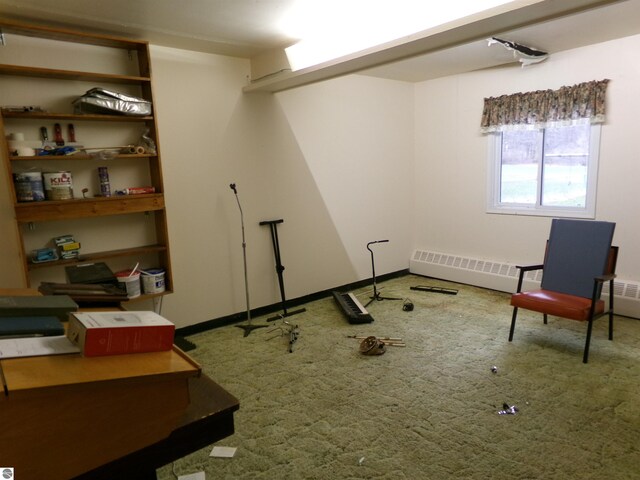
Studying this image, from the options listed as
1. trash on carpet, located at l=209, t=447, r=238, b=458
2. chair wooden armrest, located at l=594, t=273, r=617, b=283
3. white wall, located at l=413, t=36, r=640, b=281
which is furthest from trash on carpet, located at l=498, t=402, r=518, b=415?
white wall, located at l=413, t=36, r=640, b=281

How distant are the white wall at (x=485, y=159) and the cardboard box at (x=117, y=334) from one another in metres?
4.43

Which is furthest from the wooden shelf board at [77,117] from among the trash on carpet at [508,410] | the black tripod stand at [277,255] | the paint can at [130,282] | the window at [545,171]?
the window at [545,171]

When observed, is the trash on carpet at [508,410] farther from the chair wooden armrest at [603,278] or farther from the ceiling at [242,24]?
the ceiling at [242,24]

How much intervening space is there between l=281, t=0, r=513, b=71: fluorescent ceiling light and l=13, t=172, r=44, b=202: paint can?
2.00 m

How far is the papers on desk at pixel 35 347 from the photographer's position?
0.94 metres

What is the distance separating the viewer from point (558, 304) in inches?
128

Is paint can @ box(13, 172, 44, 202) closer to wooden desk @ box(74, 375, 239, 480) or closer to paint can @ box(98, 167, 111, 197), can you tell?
paint can @ box(98, 167, 111, 197)

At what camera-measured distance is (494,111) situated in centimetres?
475

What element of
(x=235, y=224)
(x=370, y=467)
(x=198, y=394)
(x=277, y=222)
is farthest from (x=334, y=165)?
(x=198, y=394)

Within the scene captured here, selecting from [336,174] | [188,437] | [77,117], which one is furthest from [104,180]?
[188,437]

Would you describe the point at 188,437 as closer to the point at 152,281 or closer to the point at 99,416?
the point at 99,416

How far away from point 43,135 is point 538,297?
3894mm

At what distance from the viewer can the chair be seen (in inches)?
127

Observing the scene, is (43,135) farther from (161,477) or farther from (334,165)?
(334,165)
